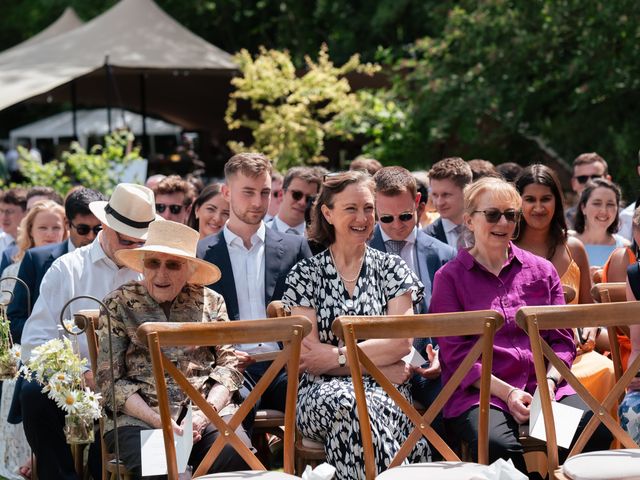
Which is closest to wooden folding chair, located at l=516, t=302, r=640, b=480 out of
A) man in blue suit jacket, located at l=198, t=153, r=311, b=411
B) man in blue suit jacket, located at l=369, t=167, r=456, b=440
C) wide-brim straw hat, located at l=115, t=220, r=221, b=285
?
wide-brim straw hat, located at l=115, t=220, r=221, b=285

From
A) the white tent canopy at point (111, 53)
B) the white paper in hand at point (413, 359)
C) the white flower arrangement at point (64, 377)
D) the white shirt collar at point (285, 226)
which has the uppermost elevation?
the white tent canopy at point (111, 53)

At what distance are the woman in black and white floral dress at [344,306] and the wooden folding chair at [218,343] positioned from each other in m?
0.59

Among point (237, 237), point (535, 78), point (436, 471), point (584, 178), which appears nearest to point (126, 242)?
point (237, 237)

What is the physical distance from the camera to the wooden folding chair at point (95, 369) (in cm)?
489

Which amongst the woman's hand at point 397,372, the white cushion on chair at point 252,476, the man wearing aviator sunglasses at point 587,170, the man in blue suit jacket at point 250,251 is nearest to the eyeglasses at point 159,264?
the man in blue suit jacket at point 250,251

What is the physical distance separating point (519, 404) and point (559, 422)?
513 mm

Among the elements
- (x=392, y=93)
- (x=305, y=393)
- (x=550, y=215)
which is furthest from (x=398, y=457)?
(x=392, y=93)

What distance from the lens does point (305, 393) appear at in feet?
17.3

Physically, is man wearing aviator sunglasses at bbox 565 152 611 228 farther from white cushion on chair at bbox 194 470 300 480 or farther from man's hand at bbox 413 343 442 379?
white cushion on chair at bbox 194 470 300 480

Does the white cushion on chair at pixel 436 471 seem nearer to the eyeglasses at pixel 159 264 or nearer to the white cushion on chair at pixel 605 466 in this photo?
the white cushion on chair at pixel 605 466

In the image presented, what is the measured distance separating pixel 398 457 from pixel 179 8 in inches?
821

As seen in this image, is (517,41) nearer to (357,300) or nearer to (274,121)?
(274,121)

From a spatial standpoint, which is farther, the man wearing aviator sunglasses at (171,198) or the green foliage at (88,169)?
the green foliage at (88,169)

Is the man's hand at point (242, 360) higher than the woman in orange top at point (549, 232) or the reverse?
the reverse
